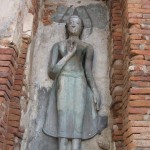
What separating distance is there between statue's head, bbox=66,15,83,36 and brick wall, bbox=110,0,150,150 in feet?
1.57

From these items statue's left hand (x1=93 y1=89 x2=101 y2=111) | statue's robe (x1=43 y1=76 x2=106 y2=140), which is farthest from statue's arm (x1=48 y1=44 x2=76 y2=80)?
statue's left hand (x1=93 y1=89 x2=101 y2=111)

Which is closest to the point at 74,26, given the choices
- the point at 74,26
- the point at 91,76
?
the point at 74,26

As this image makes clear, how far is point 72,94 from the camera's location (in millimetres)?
4004

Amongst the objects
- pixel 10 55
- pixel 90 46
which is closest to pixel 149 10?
pixel 90 46

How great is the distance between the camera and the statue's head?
4383 millimetres

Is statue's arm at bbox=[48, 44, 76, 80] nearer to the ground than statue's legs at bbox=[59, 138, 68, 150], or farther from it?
farther from it

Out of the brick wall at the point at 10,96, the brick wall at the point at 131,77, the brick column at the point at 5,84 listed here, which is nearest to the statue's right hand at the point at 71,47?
the brick wall at the point at 131,77

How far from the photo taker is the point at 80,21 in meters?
4.46

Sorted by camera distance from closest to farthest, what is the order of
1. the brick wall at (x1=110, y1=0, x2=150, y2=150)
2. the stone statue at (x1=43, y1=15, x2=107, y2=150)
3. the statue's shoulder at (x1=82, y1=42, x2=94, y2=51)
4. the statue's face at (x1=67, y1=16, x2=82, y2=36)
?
the brick wall at (x1=110, y1=0, x2=150, y2=150)
the stone statue at (x1=43, y1=15, x2=107, y2=150)
the statue's shoulder at (x1=82, y1=42, x2=94, y2=51)
the statue's face at (x1=67, y1=16, x2=82, y2=36)

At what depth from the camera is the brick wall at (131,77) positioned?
3195 mm

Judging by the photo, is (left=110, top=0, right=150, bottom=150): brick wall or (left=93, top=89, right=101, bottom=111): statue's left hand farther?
(left=93, top=89, right=101, bottom=111): statue's left hand

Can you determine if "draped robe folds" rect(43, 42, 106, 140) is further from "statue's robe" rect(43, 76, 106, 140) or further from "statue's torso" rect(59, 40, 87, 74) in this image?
"statue's torso" rect(59, 40, 87, 74)

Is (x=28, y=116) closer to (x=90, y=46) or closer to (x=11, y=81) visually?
(x=11, y=81)

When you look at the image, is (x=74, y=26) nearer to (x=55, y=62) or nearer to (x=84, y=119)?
(x=55, y=62)
